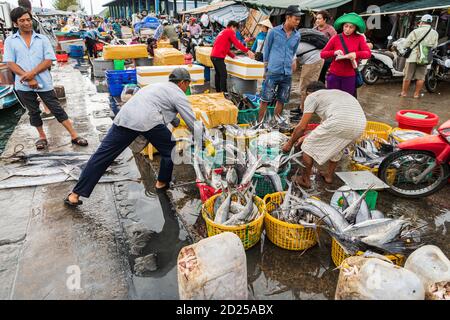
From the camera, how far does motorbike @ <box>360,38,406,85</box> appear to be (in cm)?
1028

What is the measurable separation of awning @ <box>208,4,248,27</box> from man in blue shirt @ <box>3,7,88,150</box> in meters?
16.7

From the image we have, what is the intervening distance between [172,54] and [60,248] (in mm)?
6214

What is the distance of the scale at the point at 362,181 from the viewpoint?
132 inches

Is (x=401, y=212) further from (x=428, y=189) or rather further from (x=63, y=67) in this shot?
(x=63, y=67)

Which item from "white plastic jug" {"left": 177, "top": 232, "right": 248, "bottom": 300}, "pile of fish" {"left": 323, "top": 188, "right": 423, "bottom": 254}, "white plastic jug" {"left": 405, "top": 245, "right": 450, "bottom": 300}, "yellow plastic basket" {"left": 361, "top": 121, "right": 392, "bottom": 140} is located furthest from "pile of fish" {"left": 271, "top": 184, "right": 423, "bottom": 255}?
"yellow plastic basket" {"left": 361, "top": 121, "right": 392, "bottom": 140}

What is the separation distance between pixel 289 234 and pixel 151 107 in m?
2.10

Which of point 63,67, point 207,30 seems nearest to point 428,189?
point 63,67

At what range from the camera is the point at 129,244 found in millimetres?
3285

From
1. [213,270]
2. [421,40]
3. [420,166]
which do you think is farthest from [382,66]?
[213,270]

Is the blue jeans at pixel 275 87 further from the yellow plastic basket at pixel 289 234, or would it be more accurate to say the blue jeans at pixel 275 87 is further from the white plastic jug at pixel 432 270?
the white plastic jug at pixel 432 270

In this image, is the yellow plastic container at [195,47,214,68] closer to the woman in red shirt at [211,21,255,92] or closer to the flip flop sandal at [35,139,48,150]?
the woman in red shirt at [211,21,255,92]

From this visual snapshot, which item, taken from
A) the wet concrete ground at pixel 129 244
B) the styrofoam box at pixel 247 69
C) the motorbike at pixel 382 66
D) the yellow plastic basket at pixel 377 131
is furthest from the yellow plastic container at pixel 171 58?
the motorbike at pixel 382 66

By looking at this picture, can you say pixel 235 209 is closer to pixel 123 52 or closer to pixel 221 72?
pixel 221 72

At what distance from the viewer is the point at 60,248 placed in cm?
319
